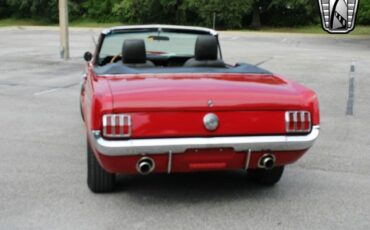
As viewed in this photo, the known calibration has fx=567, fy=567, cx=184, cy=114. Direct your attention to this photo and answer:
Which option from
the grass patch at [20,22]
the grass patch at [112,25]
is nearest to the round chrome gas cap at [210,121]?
the grass patch at [112,25]

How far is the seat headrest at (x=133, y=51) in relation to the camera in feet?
17.0

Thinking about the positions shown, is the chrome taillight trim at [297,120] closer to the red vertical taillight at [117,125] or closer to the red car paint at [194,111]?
the red car paint at [194,111]

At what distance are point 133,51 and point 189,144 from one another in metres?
1.47

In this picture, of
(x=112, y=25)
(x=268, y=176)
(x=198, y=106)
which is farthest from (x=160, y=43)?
(x=112, y=25)

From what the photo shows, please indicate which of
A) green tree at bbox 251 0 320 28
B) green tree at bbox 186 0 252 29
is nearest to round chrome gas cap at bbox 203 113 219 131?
green tree at bbox 186 0 252 29

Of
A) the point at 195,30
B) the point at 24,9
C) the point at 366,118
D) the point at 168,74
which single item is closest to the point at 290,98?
the point at 168,74

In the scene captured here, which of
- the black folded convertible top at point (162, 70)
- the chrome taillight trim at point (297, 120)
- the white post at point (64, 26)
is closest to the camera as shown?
the chrome taillight trim at point (297, 120)

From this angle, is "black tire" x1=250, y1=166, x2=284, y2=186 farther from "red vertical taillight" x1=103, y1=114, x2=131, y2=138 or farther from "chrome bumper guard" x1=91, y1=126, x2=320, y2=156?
"red vertical taillight" x1=103, y1=114, x2=131, y2=138

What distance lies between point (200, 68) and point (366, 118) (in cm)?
471

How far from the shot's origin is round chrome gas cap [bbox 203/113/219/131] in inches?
163

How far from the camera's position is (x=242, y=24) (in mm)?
46094

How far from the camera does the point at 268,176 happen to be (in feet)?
16.7

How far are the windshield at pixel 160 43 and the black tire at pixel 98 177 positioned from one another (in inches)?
68.5

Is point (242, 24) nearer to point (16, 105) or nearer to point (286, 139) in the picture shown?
point (16, 105)
